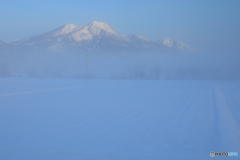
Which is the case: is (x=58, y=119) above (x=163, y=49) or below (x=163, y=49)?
below

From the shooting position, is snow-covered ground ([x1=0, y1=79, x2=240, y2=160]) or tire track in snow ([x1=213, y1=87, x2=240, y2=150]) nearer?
snow-covered ground ([x1=0, y1=79, x2=240, y2=160])

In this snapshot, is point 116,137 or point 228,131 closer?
point 116,137

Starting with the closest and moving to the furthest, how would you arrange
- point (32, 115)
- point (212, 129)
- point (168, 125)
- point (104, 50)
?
point (212, 129) → point (168, 125) → point (32, 115) → point (104, 50)

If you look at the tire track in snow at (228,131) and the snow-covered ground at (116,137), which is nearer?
the snow-covered ground at (116,137)

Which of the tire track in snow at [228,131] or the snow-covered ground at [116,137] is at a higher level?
the snow-covered ground at [116,137]

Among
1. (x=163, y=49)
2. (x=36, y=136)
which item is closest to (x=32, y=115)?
(x=36, y=136)

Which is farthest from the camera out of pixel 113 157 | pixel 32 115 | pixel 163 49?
pixel 163 49

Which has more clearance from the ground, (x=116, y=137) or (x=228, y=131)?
(x=116, y=137)

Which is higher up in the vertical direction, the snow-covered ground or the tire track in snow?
the snow-covered ground

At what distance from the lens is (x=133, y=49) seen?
132 metres

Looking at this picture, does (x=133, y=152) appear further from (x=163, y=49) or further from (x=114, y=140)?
(x=163, y=49)

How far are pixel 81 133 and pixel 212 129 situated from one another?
14.6ft

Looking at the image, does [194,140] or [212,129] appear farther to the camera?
[212,129]

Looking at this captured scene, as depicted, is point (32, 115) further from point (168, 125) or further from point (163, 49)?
point (163, 49)
